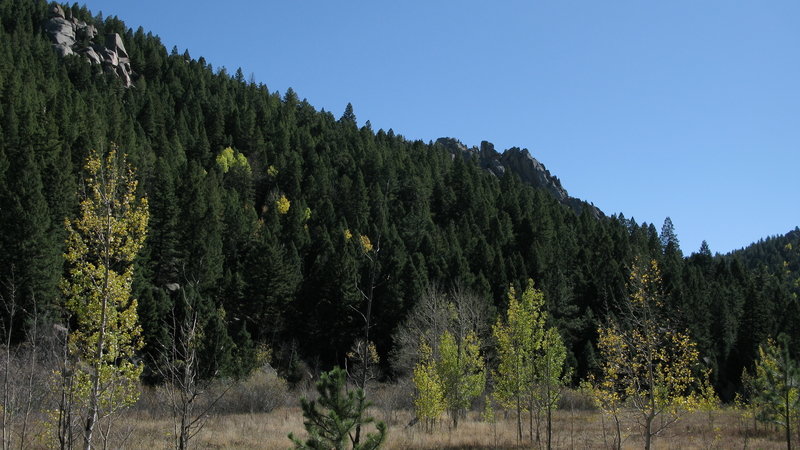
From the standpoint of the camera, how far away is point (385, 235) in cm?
7169

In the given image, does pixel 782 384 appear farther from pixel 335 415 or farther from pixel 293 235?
pixel 293 235

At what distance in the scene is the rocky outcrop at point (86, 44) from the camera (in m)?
118

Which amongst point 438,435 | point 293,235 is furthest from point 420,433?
point 293,235

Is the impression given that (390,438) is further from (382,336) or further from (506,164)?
(506,164)

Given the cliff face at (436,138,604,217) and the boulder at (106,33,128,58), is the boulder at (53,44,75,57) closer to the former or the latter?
the boulder at (106,33,128,58)

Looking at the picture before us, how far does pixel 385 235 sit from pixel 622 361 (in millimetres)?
52750

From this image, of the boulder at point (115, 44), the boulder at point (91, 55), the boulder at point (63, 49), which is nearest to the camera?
the boulder at point (63, 49)

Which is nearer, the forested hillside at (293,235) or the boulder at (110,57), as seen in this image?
the forested hillside at (293,235)

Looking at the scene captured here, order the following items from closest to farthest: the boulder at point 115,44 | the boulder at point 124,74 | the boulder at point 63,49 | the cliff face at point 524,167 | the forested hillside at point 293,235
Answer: the forested hillside at point 293,235, the boulder at point 63,49, the boulder at point 124,74, the boulder at point 115,44, the cliff face at point 524,167

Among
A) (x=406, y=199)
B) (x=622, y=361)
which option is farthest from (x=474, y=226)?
(x=622, y=361)

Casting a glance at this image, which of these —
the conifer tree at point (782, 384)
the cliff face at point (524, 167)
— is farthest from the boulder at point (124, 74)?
the conifer tree at point (782, 384)

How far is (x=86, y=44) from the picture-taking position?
121250 mm

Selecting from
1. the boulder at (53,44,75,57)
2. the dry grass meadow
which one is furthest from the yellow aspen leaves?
the boulder at (53,44,75,57)

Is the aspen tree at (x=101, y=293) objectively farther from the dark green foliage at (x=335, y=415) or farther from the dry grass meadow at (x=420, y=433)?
the dry grass meadow at (x=420, y=433)
